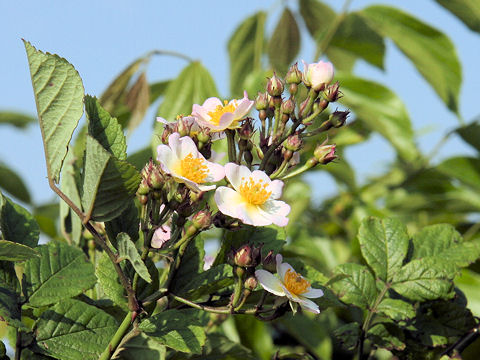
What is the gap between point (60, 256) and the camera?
2.49 feet

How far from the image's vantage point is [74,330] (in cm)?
70

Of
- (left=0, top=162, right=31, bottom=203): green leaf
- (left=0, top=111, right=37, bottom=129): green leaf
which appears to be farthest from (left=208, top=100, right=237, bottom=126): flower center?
(left=0, top=111, right=37, bottom=129): green leaf

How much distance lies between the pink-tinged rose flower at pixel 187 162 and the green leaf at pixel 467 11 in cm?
137

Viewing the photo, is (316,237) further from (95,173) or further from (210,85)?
(95,173)

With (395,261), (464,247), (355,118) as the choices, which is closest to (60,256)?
(395,261)

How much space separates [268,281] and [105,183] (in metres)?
0.21

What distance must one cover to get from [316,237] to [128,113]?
654mm

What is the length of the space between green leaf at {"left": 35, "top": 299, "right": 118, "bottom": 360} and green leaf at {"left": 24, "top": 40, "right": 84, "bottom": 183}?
16cm

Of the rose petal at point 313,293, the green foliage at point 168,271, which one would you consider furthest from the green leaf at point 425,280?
the rose petal at point 313,293

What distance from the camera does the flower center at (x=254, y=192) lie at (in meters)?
0.69

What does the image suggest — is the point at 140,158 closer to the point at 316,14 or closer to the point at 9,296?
the point at 9,296

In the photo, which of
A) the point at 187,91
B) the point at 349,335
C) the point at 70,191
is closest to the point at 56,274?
the point at 70,191

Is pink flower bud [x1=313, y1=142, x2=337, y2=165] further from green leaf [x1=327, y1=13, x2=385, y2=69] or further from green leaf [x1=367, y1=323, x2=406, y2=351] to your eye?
green leaf [x1=327, y1=13, x2=385, y2=69]

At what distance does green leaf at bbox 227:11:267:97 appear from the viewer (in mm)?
2377
